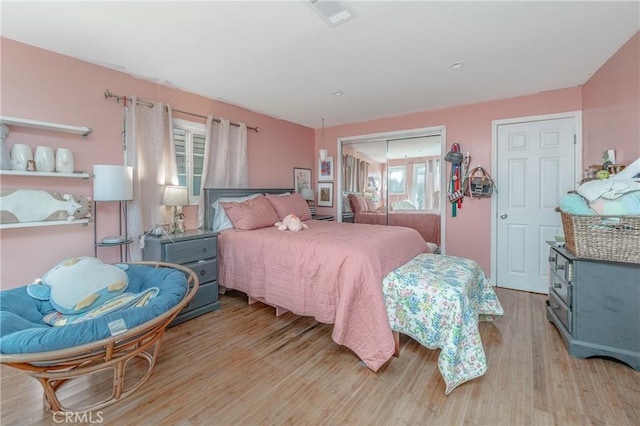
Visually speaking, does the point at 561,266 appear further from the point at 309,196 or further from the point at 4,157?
the point at 4,157

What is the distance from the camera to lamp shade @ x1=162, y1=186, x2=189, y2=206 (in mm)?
2877

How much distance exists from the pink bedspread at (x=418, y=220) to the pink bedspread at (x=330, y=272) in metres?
1.25

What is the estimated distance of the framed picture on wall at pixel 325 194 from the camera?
5156 millimetres

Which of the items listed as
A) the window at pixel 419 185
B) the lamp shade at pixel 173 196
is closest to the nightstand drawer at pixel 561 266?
the window at pixel 419 185

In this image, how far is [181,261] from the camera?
2.71 meters

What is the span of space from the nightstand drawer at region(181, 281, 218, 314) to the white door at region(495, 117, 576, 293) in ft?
11.4

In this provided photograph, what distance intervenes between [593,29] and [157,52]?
11.1ft

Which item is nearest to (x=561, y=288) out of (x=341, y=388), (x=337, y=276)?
(x=337, y=276)

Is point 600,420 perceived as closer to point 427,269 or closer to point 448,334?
point 448,334

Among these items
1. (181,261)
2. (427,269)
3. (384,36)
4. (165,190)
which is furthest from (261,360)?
(384,36)

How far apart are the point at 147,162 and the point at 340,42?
2.22 m

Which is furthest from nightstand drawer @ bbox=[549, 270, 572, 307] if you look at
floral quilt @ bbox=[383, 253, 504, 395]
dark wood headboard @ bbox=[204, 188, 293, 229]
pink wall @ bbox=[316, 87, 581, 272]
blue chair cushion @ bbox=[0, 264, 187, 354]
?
dark wood headboard @ bbox=[204, 188, 293, 229]

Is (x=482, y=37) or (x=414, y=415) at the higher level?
(x=482, y=37)

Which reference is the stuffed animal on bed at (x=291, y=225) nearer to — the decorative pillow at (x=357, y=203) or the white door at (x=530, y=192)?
the decorative pillow at (x=357, y=203)
